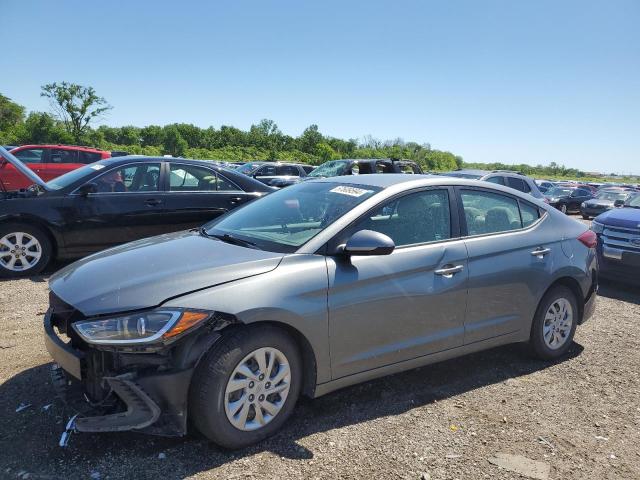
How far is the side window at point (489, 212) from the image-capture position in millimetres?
3842

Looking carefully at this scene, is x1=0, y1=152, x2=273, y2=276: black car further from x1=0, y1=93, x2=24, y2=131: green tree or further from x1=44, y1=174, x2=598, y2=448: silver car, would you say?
x1=0, y1=93, x2=24, y2=131: green tree

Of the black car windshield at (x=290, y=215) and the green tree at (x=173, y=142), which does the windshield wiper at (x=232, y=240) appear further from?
the green tree at (x=173, y=142)

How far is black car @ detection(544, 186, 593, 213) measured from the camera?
26455mm

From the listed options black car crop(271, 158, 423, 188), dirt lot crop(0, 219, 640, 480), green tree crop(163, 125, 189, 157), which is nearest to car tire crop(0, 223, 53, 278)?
dirt lot crop(0, 219, 640, 480)

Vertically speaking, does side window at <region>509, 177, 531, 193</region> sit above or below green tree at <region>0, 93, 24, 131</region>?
below

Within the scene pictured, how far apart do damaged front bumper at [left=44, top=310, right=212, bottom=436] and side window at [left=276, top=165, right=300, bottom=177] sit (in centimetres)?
1799

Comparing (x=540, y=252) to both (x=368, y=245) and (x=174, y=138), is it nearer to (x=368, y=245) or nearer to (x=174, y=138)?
(x=368, y=245)

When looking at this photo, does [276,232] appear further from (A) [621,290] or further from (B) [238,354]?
(A) [621,290]

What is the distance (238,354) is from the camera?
8.60ft

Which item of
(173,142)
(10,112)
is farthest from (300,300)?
(173,142)

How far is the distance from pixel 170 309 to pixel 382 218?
1544mm

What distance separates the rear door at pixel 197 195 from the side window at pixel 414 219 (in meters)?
4.01

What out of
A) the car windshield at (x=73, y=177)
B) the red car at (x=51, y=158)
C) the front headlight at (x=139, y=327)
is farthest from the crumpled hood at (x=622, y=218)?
the red car at (x=51, y=158)

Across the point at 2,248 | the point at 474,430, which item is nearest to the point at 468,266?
the point at 474,430
